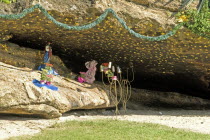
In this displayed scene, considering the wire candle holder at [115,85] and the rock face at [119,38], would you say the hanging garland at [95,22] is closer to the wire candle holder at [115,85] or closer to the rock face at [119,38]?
the rock face at [119,38]

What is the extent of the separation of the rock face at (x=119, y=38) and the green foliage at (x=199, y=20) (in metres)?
0.26

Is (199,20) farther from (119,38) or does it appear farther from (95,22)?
(95,22)

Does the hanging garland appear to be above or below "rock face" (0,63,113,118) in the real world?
above

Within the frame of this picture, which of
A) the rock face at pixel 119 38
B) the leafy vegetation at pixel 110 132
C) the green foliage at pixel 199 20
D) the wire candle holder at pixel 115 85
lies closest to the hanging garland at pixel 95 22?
the rock face at pixel 119 38

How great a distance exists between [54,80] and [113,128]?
9.90 feet

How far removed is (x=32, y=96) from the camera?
9.23 m

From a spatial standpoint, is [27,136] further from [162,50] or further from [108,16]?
[162,50]

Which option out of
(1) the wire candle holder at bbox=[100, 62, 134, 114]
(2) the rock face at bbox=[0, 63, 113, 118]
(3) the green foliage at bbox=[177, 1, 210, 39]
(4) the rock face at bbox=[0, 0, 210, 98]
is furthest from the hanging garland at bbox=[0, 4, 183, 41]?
(1) the wire candle holder at bbox=[100, 62, 134, 114]

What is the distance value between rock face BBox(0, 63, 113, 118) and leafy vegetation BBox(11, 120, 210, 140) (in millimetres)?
706

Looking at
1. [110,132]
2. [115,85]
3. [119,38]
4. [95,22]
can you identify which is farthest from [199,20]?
[110,132]

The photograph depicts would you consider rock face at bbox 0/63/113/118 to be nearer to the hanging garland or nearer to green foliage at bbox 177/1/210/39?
the hanging garland

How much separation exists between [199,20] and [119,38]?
2815 mm

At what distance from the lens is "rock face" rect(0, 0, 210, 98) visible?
32.4ft

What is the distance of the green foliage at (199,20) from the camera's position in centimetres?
1040
